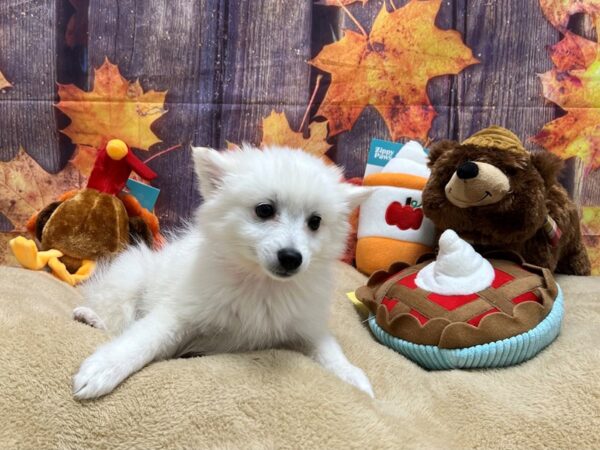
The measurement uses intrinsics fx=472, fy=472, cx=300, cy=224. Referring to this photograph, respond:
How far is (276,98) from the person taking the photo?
2.43m

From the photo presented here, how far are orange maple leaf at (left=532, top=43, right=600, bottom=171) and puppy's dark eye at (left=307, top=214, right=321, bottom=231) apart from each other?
1675mm

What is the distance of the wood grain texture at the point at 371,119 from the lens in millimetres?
2400

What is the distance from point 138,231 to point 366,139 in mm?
1226

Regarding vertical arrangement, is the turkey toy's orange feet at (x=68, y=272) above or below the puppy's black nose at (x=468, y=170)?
below

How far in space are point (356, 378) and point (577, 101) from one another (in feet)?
6.58

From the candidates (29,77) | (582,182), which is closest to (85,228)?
(29,77)

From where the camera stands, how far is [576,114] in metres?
2.41

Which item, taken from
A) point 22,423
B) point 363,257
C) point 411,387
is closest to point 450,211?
point 363,257

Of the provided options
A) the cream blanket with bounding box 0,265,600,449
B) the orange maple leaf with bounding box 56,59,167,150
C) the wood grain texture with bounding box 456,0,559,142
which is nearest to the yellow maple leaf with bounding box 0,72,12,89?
the orange maple leaf with bounding box 56,59,167,150

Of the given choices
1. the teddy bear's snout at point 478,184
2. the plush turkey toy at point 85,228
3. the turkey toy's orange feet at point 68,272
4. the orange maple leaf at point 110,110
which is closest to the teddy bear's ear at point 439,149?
the teddy bear's snout at point 478,184

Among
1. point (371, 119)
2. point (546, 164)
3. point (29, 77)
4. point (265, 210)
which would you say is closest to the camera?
point (265, 210)

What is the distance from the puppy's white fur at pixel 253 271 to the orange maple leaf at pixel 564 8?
1.69 meters

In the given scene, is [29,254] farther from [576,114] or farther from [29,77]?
[576,114]

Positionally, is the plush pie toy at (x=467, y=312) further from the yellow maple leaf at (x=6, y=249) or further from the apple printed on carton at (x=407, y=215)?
the yellow maple leaf at (x=6, y=249)
